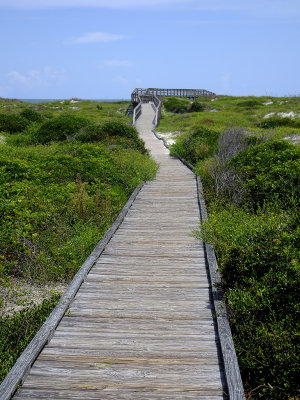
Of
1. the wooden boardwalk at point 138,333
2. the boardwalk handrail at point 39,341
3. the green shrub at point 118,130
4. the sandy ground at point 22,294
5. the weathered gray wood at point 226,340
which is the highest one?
the green shrub at point 118,130

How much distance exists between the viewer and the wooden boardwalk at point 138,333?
394 cm

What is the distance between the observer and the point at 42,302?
247 inches

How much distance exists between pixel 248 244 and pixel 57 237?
13.7ft

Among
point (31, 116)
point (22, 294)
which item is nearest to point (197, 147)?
point (22, 294)

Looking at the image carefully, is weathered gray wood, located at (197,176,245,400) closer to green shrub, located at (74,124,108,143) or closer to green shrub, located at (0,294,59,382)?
green shrub, located at (0,294,59,382)

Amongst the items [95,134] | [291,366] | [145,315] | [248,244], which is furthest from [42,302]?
[95,134]

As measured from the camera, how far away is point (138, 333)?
15.9ft

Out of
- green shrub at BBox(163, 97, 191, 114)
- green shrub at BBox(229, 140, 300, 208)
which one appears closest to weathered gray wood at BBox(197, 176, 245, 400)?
green shrub at BBox(229, 140, 300, 208)

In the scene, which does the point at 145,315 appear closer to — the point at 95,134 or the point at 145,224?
the point at 145,224

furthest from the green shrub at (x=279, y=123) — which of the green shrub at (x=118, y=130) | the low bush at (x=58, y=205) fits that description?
the low bush at (x=58, y=205)

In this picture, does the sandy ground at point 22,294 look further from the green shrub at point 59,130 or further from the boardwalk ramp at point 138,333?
the green shrub at point 59,130

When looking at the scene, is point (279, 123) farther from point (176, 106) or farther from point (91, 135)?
point (176, 106)

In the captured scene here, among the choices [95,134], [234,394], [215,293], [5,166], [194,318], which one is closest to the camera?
[234,394]

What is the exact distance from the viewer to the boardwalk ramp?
3943 mm
